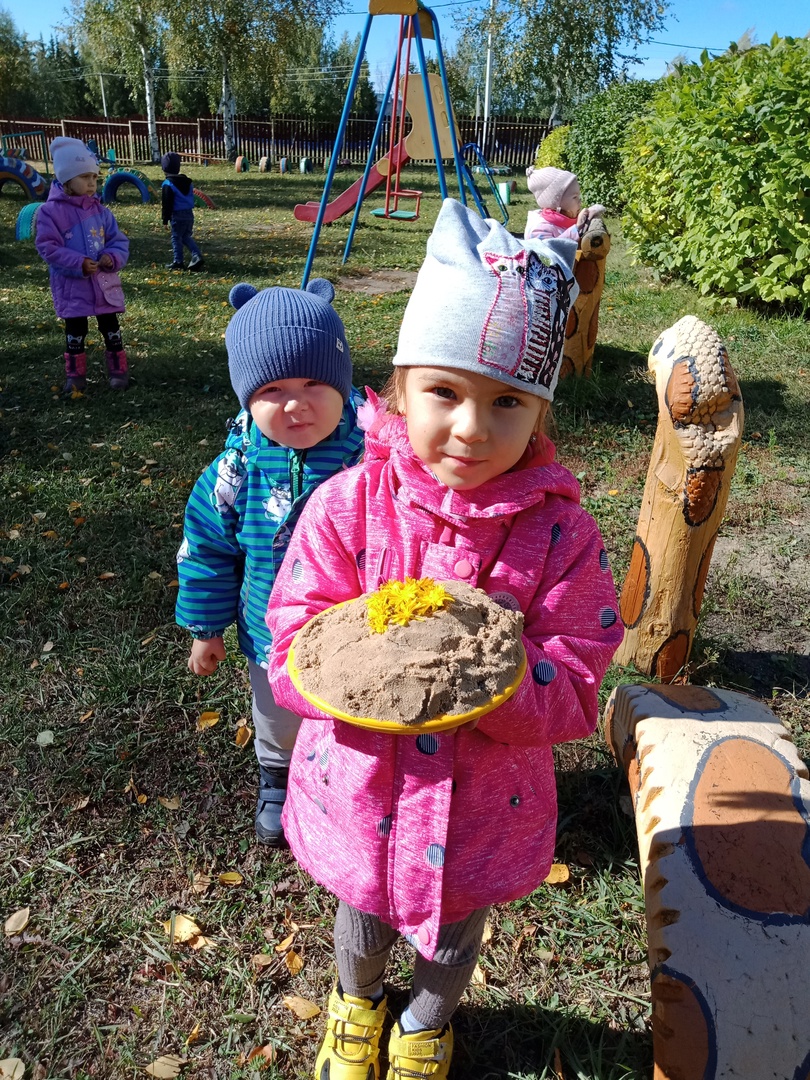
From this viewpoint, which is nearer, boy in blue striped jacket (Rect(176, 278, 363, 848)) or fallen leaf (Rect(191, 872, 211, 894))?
boy in blue striped jacket (Rect(176, 278, 363, 848))

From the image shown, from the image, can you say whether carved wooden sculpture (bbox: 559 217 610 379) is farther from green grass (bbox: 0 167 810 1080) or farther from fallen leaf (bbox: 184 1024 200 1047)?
fallen leaf (bbox: 184 1024 200 1047)

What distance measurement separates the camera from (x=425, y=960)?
1.74m

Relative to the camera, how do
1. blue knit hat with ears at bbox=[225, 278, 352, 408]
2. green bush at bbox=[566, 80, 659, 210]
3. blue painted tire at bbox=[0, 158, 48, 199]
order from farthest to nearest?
blue painted tire at bbox=[0, 158, 48, 199] < green bush at bbox=[566, 80, 659, 210] < blue knit hat with ears at bbox=[225, 278, 352, 408]

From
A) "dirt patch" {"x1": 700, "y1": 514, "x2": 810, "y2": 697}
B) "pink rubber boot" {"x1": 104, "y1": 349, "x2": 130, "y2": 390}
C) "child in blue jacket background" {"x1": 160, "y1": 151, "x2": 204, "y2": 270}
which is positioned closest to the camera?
"dirt patch" {"x1": 700, "y1": 514, "x2": 810, "y2": 697}

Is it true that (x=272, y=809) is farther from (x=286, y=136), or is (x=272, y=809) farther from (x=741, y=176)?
(x=286, y=136)

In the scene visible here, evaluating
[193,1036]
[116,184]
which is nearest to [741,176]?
[193,1036]

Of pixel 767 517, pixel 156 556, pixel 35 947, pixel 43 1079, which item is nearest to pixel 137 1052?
pixel 43 1079

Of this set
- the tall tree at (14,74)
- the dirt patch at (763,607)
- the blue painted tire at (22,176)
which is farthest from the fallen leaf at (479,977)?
the tall tree at (14,74)

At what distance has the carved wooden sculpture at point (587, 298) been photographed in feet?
19.4

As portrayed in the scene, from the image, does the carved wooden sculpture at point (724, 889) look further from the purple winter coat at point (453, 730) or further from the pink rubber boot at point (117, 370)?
the pink rubber boot at point (117, 370)

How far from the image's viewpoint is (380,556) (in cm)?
147

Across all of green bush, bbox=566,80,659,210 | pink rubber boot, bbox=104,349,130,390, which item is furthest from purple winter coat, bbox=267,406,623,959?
green bush, bbox=566,80,659,210

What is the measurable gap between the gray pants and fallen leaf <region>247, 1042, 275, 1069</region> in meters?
0.74

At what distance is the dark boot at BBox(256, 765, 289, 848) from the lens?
8.25 ft
